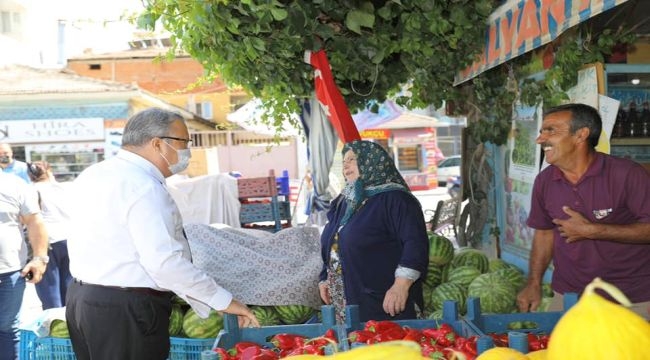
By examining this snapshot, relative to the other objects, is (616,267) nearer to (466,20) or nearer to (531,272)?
(531,272)

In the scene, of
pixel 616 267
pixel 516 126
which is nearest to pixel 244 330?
Answer: pixel 616 267

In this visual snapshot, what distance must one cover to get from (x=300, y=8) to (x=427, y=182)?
2710cm

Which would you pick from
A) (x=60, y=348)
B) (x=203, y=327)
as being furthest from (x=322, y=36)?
(x=60, y=348)

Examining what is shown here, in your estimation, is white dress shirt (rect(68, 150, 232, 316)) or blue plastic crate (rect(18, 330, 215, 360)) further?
Result: blue plastic crate (rect(18, 330, 215, 360))

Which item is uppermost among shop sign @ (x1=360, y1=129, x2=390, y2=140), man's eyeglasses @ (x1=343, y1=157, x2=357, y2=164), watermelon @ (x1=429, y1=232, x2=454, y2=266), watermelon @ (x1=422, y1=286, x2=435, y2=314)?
shop sign @ (x1=360, y1=129, x2=390, y2=140)

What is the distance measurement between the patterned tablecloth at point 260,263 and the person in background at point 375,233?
70 centimetres

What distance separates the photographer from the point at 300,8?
404 cm

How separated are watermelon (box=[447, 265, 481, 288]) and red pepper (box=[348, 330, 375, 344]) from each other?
2.60 meters

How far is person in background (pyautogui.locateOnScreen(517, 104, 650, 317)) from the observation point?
3.02 m

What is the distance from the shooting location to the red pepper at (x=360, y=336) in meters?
2.41

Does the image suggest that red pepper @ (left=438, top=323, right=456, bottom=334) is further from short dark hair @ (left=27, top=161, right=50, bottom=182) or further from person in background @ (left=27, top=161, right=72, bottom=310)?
short dark hair @ (left=27, top=161, right=50, bottom=182)

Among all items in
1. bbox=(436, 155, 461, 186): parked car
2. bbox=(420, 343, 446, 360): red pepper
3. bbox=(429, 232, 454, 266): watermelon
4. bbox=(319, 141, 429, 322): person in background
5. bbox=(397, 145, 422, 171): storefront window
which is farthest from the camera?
bbox=(397, 145, 422, 171): storefront window

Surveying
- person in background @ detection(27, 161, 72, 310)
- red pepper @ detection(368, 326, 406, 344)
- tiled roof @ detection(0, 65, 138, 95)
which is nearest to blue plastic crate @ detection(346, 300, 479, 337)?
red pepper @ detection(368, 326, 406, 344)

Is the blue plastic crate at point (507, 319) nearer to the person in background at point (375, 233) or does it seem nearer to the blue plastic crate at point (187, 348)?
the person in background at point (375, 233)
